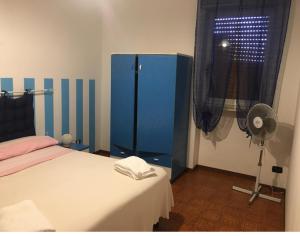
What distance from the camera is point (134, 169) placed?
2.21 metres

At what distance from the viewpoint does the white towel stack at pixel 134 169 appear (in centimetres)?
219

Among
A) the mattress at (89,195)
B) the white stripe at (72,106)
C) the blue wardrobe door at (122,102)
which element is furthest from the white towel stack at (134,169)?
the white stripe at (72,106)

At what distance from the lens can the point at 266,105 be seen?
2.95 metres

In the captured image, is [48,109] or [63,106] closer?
[48,109]

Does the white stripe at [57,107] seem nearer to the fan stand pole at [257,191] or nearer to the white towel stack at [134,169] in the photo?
the white towel stack at [134,169]

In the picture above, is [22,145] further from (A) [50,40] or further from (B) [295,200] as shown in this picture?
(B) [295,200]

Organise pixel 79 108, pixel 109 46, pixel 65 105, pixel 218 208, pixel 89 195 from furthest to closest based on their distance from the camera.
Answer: pixel 109 46
pixel 79 108
pixel 65 105
pixel 218 208
pixel 89 195

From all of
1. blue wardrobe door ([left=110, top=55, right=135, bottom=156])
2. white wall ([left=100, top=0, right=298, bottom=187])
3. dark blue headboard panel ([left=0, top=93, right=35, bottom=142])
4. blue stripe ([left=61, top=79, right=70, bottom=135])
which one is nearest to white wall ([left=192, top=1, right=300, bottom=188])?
white wall ([left=100, top=0, right=298, bottom=187])

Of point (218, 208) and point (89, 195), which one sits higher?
point (89, 195)

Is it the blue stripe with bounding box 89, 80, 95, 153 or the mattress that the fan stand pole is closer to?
the mattress

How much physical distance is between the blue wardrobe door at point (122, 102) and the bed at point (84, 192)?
1.14 meters

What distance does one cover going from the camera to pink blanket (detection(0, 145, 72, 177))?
7.50 ft

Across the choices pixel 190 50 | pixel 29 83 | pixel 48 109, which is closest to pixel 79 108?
pixel 48 109

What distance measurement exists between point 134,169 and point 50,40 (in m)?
2.29
